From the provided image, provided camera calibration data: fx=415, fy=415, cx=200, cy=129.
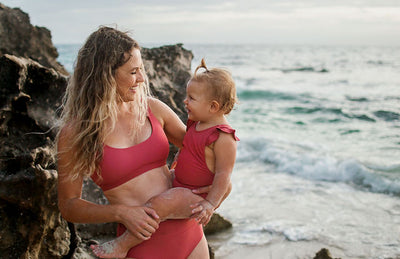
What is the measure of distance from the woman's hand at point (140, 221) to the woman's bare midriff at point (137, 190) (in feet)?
0.40

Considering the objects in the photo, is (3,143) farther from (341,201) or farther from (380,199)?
(380,199)

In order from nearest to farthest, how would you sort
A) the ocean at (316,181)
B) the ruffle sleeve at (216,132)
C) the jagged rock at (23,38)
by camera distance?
the ruffle sleeve at (216,132), the ocean at (316,181), the jagged rock at (23,38)

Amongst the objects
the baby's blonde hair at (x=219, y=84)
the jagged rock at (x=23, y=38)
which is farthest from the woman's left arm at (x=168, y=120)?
the jagged rock at (x=23, y=38)

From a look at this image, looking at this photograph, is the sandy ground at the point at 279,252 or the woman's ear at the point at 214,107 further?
the sandy ground at the point at 279,252

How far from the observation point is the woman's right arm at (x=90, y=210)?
207 cm

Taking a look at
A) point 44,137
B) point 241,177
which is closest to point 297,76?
point 241,177

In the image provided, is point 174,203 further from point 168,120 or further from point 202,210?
point 168,120

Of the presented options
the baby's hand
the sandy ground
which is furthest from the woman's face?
the sandy ground

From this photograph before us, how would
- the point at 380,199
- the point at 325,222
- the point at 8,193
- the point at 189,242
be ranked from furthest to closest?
the point at 380,199 < the point at 325,222 < the point at 8,193 < the point at 189,242

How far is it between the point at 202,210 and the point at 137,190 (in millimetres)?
370

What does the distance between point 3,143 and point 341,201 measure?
5.06 m

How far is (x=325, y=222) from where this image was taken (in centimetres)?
557

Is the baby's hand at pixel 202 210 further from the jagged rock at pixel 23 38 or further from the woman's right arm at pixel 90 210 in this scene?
the jagged rock at pixel 23 38

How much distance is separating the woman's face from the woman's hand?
2.00 ft
